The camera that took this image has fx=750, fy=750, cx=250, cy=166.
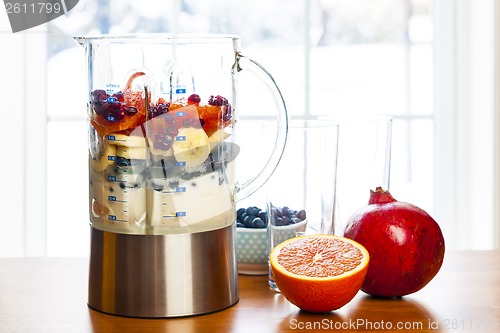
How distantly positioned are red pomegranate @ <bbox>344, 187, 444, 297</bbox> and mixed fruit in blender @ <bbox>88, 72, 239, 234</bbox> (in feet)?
0.62

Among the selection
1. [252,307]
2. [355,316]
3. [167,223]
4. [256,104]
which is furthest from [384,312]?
[256,104]

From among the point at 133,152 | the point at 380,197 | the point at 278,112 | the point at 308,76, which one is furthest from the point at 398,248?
the point at 308,76

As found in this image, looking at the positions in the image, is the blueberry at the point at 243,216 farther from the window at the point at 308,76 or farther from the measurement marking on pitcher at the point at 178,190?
the window at the point at 308,76

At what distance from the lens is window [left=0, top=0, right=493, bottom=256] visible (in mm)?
2506

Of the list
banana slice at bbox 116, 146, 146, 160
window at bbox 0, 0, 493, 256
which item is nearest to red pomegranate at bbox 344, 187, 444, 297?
banana slice at bbox 116, 146, 146, 160

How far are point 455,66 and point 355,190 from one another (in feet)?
5.30

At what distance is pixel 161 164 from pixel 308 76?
1.79 m

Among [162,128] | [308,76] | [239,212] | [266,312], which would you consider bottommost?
[266,312]

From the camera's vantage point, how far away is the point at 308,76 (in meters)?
2.56

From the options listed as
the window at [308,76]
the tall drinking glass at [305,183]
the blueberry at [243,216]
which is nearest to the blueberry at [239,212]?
the blueberry at [243,216]

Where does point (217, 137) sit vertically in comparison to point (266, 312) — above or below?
above

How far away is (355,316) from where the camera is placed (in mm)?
843

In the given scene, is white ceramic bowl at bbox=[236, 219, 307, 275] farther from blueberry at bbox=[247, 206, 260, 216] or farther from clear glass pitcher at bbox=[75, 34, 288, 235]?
clear glass pitcher at bbox=[75, 34, 288, 235]

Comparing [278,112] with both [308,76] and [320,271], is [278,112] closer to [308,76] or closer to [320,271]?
[320,271]
